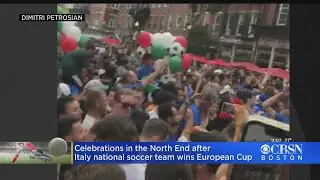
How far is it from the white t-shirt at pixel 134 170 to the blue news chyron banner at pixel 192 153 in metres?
0.03

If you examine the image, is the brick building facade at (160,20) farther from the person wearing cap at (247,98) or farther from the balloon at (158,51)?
the person wearing cap at (247,98)

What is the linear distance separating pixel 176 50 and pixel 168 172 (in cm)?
89

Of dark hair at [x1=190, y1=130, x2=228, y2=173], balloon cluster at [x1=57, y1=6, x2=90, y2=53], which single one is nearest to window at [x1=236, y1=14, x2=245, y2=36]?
dark hair at [x1=190, y1=130, x2=228, y2=173]

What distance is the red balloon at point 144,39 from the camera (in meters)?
4.48

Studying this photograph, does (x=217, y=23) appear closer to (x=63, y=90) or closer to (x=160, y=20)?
(x=160, y=20)

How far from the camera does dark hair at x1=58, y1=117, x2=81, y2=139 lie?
14.6ft

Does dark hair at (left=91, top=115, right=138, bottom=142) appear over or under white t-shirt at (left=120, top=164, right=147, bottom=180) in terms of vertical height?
over

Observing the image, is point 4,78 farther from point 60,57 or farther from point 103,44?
point 103,44

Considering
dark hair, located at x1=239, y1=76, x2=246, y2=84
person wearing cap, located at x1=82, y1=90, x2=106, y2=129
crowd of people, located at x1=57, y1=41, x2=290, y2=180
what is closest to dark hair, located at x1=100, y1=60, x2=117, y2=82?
crowd of people, located at x1=57, y1=41, x2=290, y2=180

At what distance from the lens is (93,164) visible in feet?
14.7

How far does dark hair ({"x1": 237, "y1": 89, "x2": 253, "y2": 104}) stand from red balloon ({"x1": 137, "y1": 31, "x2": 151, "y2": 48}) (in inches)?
29.6

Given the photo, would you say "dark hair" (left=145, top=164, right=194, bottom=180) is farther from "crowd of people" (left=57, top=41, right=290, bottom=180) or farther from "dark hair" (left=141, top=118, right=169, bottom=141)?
"dark hair" (left=141, top=118, right=169, bottom=141)

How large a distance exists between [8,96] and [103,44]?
78 cm

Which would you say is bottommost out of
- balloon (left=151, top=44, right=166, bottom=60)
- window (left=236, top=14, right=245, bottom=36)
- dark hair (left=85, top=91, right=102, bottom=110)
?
dark hair (left=85, top=91, right=102, bottom=110)
